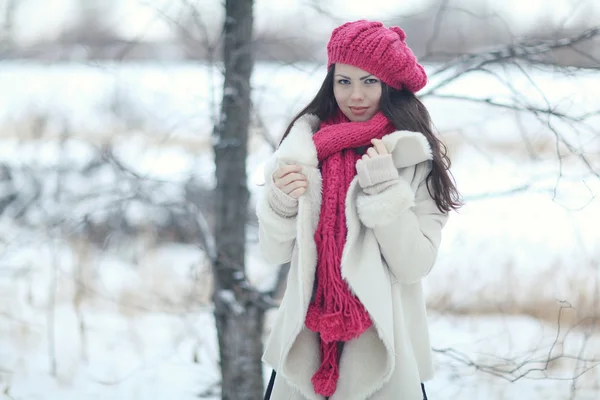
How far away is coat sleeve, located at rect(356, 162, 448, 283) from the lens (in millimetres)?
1260

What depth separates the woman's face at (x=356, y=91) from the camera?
1374 millimetres

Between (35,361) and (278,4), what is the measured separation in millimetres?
1895

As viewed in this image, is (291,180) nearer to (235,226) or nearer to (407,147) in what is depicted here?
(407,147)

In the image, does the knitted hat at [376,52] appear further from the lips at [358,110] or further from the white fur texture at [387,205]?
the white fur texture at [387,205]

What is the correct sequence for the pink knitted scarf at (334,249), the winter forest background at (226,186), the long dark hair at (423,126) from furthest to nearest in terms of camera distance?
the winter forest background at (226,186) < the long dark hair at (423,126) < the pink knitted scarf at (334,249)

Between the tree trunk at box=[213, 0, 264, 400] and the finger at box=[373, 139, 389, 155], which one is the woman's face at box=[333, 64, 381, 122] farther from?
the tree trunk at box=[213, 0, 264, 400]

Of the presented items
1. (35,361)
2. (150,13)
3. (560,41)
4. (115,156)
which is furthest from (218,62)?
(35,361)

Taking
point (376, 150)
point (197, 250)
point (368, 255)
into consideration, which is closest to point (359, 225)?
point (368, 255)

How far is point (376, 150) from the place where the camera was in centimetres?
131

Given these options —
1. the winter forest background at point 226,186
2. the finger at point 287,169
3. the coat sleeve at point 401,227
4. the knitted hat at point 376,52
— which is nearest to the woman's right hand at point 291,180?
the finger at point 287,169

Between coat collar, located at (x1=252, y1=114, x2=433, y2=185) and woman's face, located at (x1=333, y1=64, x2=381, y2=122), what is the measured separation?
0.11 meters

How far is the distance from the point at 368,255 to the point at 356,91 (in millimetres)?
389

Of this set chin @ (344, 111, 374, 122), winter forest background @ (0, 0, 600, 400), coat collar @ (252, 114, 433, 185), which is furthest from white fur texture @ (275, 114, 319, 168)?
winter forest background @ (0, 0, 600, 400)

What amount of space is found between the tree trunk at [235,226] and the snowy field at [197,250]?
0.07 m
